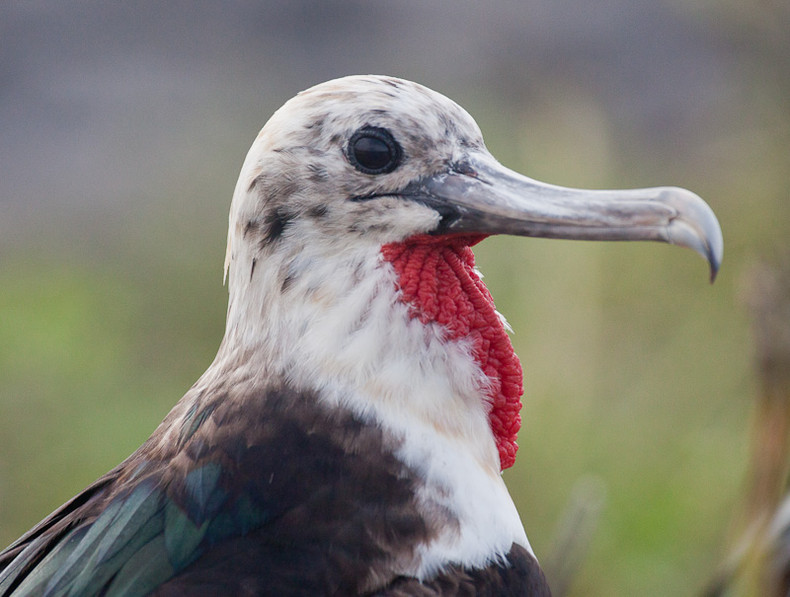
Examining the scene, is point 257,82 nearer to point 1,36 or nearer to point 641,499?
point 1,36

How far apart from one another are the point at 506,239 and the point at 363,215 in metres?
2.46

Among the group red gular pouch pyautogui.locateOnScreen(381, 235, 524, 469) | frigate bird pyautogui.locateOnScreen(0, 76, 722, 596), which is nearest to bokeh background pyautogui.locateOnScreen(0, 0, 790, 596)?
red gular pouch pyautogui.locateOnScreen(381, 235, 524, 469)

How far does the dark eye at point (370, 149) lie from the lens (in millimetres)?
1351

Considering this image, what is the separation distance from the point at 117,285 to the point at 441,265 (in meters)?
2.82

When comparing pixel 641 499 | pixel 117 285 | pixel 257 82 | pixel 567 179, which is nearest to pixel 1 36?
pixel 257 82

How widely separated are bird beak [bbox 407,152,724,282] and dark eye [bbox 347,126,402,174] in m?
0.05

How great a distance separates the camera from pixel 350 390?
52.1 inches

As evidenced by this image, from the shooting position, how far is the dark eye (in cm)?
135

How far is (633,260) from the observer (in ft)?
11.8

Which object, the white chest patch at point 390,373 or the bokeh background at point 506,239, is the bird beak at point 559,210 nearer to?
the white chest patch at point 390,373

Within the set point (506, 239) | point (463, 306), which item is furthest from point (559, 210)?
point (506, 239)

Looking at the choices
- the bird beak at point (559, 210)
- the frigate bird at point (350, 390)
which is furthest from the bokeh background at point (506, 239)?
the bird beak at point (559, 210)

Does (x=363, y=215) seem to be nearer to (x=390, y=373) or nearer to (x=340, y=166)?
(x=340, y=166)

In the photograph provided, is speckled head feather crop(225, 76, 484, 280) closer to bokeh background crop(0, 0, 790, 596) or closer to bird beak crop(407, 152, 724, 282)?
bird beak crop(407, 152, 724, 282)
